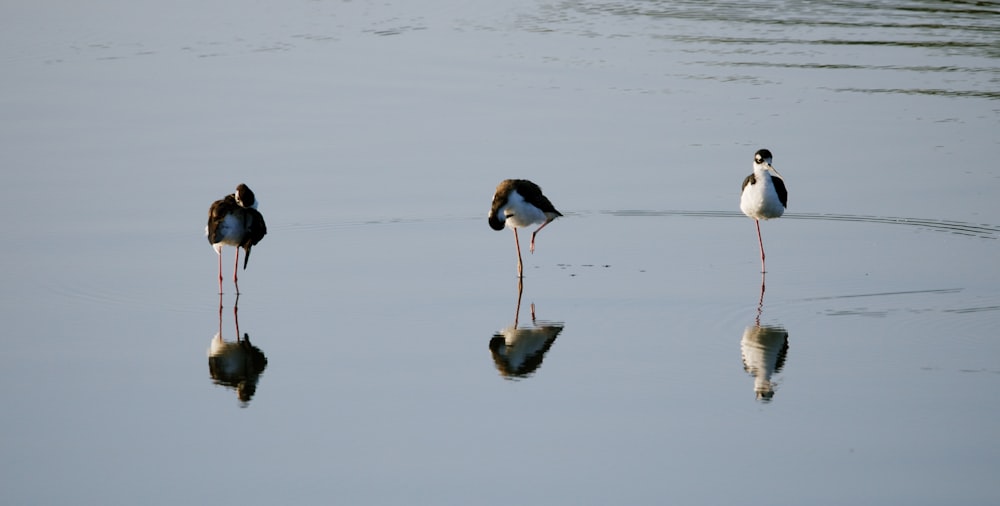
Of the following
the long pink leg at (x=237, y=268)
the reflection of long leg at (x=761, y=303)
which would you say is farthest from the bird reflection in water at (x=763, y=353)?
the long pink leg at (x=237, y=268)

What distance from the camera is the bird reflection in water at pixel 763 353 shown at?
30.2 ft

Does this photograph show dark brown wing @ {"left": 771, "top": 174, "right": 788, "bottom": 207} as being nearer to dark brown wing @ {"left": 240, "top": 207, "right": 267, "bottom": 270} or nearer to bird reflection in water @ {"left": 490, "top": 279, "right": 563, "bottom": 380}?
bird reflection in water @ {"left": 490, "top": 279, "right": 563, "bottom": 380}

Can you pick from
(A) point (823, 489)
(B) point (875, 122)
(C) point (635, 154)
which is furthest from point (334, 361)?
(B) point (875, 122)

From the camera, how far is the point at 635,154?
56.3 feet

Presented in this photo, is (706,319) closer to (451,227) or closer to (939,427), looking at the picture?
(939,427)

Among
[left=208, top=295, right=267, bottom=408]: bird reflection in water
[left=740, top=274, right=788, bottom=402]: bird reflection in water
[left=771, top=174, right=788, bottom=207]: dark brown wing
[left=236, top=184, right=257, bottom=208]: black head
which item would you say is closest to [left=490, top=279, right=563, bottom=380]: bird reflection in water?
[left=740, top=274, right=788, bottom=402]: bird reflection in water

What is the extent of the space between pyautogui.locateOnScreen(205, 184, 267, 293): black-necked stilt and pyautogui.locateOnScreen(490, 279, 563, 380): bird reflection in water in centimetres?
261

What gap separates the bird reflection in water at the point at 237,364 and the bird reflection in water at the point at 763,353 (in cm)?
324

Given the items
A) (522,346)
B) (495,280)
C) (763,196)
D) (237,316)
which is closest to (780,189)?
(763,196)

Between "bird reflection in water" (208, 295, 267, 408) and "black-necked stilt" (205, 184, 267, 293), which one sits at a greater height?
"black-necked stilt" (205, 184, 267, 293)

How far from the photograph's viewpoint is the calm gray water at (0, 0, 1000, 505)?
7.95m

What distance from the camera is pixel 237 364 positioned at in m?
9.84

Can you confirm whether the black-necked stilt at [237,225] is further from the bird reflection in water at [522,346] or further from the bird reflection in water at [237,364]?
the bird reflection in water at [522,346]

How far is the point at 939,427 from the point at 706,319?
2.84m
